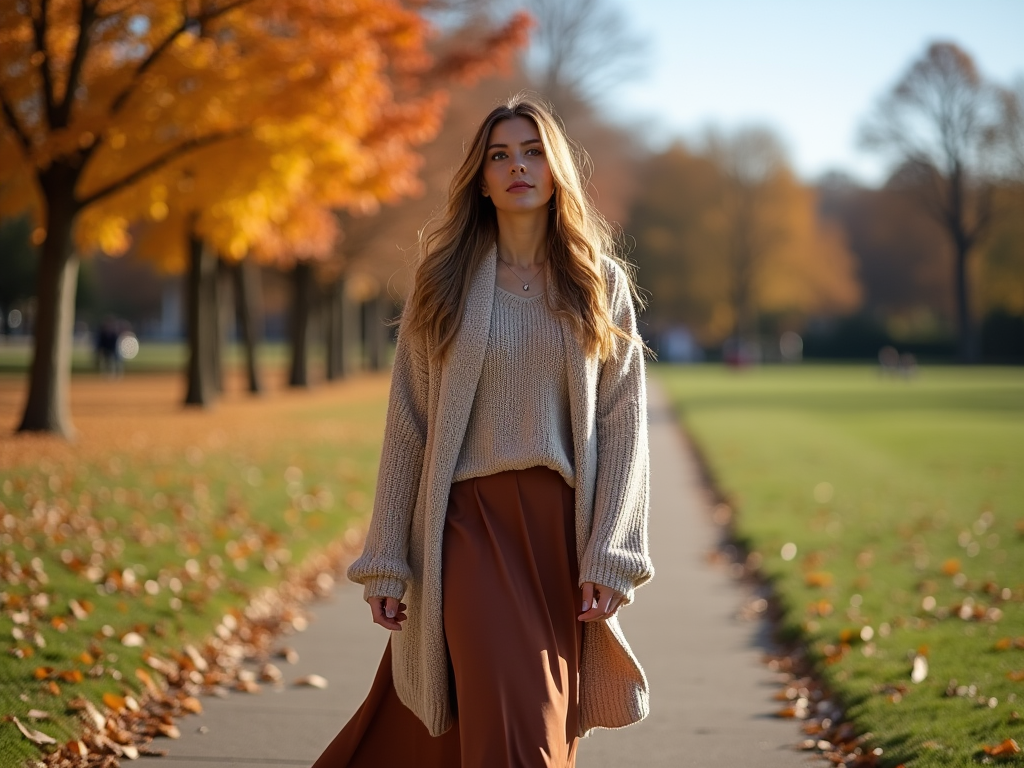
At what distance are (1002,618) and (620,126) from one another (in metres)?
49.7

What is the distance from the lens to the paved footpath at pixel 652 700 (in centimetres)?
501

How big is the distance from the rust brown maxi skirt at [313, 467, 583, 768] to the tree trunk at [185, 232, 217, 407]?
1838cm

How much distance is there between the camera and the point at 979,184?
5878 cm

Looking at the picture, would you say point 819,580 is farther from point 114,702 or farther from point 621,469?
point 621,469

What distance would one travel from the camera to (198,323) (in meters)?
21.4

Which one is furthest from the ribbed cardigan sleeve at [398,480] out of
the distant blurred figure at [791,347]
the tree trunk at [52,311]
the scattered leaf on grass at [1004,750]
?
the distant blurred figure at [791,347]

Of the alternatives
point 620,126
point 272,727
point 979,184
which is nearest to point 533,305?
point 272,727

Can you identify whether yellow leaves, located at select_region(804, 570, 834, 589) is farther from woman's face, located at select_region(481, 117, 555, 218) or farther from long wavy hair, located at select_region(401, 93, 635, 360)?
woman's face, located at select_region(481, 117, 555, 218)

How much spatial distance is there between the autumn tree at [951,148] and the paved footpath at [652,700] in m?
54.2

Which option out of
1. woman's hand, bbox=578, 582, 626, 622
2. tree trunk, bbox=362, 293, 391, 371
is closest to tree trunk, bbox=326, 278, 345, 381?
tree trunk, bbox=362, 293, 391, 371

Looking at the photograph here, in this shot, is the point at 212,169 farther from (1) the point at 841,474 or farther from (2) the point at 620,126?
(2) the point at 620,126

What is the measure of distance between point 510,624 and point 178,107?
11.5m

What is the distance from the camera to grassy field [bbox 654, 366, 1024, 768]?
534 cm

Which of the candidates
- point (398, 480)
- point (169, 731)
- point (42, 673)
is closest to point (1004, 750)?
point (398, 480)
